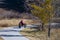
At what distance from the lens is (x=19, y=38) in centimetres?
2086

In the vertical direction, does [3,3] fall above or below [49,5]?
below

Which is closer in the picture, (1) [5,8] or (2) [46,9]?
(2) [46,9]

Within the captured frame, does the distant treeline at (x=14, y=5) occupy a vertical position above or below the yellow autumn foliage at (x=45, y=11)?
below

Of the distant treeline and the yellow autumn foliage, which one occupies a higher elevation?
the yellow autumn foliage

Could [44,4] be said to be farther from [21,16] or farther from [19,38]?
[21,16]

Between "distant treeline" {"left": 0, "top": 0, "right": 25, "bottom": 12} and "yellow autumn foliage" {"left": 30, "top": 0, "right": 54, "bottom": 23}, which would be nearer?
"yellow autumn foliage" {"left": 30, "top": 0, "right": 54, "bottom": 23}

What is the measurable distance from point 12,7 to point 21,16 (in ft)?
14.9

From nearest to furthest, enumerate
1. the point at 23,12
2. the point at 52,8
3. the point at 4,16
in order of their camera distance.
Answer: the point at 52,8 < the point at 4,16 < the point at 23,12

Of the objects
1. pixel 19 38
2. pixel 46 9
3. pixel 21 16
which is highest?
pixel 46 9

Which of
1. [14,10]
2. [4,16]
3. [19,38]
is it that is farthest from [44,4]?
[14,10]

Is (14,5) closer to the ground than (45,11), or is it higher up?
closer to the ground

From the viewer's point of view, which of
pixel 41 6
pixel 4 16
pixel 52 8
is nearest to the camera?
pixel 52 8

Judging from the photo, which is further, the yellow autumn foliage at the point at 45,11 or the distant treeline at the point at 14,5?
the distant treeline at the point at 14,5

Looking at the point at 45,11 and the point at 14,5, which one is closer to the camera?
the point at 45,11
